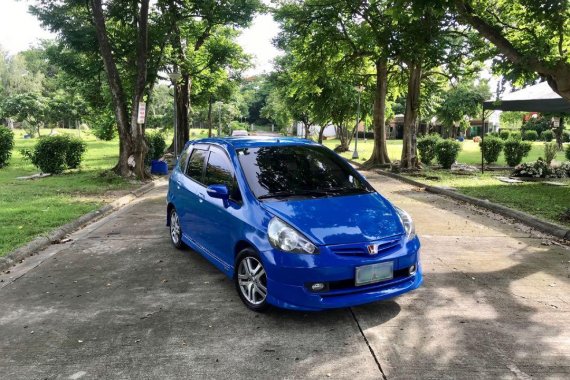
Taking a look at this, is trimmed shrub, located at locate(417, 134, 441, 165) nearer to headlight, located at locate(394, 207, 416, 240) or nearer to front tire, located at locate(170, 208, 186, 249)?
front tire, located at locate(170, 208, 186, 249)

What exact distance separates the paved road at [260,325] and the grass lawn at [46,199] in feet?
4.90

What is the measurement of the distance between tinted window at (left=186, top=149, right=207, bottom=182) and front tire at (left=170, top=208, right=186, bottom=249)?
2.46 ft

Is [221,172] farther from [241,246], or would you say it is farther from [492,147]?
[492,147]

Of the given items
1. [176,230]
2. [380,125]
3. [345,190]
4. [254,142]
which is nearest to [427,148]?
[380,125]

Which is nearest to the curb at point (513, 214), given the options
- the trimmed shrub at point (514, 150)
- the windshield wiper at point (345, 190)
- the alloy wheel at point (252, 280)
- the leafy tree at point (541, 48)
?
the leafy tree at point (541, 48)

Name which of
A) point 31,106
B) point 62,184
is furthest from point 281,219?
point 31,106

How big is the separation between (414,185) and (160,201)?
26.9 ft

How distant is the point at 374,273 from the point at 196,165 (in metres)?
3.07

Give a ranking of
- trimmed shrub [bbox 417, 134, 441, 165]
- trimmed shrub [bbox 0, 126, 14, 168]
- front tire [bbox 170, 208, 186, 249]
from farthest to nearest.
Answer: trimmed shrub [bbox 417, 134, 441, 165]
trimmed shrub [bbox 0, 126, 14, 168]
front tire [bbox 170, 208, 186, 249]

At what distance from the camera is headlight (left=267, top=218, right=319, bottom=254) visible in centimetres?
400

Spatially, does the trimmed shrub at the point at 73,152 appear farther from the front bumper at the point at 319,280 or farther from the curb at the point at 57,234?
the front bumper at the point at 319,280

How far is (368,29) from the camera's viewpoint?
61.2ft

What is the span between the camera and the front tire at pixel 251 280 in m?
4.34

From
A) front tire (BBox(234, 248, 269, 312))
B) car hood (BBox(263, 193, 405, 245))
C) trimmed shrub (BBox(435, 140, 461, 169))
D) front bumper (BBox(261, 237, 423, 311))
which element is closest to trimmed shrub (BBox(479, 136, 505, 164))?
trimmed shrub (BBox(435, 140, 461, 169))
